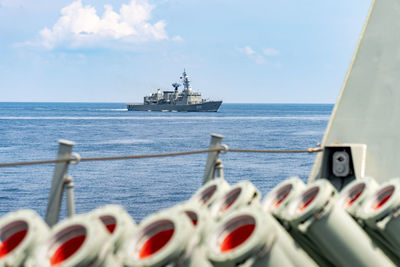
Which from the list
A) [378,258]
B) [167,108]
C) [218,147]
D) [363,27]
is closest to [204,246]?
[378,258]

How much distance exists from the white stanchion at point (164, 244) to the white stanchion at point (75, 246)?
0.16 meters

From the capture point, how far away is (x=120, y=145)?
5203 centimetres

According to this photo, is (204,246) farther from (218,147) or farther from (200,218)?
(218,147)

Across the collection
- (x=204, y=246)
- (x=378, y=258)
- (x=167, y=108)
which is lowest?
(x=167, y=108)

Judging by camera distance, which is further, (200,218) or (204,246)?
(200,218)

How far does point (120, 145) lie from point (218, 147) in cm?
4831

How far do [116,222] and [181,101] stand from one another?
122 m

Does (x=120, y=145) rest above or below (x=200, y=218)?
below

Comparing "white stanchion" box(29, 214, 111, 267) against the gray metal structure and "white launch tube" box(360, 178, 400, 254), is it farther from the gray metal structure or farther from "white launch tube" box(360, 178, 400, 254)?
the gray metal structure

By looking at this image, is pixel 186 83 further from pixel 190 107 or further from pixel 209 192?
pixel 209 192

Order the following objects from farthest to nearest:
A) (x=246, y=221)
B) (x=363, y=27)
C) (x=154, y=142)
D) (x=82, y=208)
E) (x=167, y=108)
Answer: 1. (x=167, y=108)
2. (x=154, y=142)
3. (x=82, y=208)
4. (x=363, y=27)
5. (x=246, y=221)

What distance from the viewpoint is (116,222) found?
8.59 ft

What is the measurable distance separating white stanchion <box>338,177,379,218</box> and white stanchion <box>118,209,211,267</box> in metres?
1.28

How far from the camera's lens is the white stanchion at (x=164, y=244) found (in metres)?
2.30
